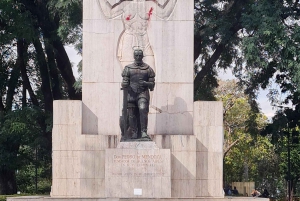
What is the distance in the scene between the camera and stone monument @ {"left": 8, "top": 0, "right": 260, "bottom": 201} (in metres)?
20.5

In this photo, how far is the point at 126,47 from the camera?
21422 millimetres

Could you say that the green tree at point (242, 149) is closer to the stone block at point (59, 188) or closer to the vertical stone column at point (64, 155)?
the vertical stone column at point (64, 155)

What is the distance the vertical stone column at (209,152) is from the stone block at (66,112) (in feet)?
11.9

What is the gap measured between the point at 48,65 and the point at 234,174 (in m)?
30.8

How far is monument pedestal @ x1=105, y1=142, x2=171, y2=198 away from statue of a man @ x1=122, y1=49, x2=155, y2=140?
554 millimetres

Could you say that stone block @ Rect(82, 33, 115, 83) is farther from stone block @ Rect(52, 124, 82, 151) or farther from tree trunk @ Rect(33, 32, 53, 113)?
tree trunk @ Rect(33, 32, 53, 113)

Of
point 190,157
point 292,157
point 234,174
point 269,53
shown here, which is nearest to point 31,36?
point 269,53

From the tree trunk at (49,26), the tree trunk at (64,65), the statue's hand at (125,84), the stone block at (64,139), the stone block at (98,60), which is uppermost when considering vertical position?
the tree trunk at (49,26)

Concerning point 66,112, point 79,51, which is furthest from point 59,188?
point 79,51

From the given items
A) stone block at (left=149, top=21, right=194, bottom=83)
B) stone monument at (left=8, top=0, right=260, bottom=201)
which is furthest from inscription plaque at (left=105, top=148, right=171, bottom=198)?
stone block at (left=149, top=21, right=194, bottom=83)

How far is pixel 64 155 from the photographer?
20625mm

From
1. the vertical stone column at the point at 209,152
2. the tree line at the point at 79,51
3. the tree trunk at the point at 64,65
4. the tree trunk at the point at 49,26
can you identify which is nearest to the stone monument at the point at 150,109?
the vertical stone column at the point at 209,152

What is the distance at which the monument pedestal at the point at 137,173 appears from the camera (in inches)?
744

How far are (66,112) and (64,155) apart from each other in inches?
51.6
